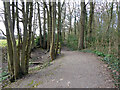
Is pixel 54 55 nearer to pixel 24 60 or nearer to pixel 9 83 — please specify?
pixel 24 60

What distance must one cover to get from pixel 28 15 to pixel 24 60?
274cm

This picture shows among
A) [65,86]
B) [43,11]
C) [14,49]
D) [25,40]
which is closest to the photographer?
[65,86]

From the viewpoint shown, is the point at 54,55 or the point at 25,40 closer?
the point at 25,40

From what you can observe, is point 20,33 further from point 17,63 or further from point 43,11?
point 43,11

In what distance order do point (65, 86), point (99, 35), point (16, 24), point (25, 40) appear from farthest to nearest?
point (99, 35) < point (16, 24) < point (25, 40) < point (65, 86)

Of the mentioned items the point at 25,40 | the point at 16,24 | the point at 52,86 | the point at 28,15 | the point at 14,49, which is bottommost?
the point at 52,86

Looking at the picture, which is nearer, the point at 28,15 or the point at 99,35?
the point at 28,15

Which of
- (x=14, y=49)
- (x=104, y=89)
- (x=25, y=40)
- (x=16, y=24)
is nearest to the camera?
(x=104, y=89)

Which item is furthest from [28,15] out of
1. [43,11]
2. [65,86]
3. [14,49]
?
[43,11]

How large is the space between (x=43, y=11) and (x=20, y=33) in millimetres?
11970

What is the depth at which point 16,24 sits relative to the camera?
21.4 feet

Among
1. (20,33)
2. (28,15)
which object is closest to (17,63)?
(20,33)

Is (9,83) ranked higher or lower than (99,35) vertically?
lower

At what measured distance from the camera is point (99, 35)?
9547mm
